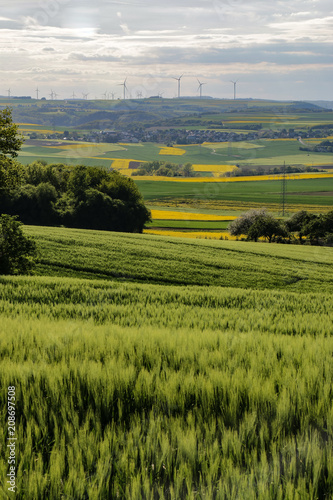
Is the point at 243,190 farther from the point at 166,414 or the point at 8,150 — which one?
the point at 166,414

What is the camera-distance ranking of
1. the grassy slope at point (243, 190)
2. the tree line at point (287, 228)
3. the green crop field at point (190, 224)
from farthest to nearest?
the grassy slope at point (243, 190), the green crop field at point (190, 224), the tree line at point (287, 228)

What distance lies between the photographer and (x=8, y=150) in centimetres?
2003

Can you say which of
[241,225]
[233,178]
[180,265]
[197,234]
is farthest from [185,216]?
[233,178]

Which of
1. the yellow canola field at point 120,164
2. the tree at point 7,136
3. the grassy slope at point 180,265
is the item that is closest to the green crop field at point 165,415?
the tree at point 7,136

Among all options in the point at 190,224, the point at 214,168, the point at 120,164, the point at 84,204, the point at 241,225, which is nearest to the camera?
the point at 84,204

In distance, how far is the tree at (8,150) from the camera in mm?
19844

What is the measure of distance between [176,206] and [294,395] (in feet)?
337

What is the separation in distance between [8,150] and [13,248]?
15.4 feet

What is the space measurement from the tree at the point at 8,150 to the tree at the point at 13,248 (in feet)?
6.01

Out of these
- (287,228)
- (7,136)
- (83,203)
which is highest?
(7,136)

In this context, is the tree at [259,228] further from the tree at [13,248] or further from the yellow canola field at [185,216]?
the tree at [13,248]

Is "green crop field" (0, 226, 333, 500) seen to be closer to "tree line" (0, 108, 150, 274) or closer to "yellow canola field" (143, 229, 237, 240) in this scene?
"tree line" (0, 108, 150, 274)

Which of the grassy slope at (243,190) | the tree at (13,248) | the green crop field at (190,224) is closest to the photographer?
the tree at (13,248)

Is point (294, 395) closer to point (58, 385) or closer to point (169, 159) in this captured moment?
point (58, 385)
